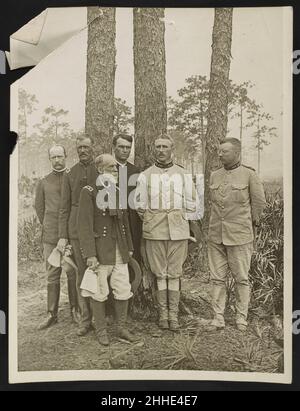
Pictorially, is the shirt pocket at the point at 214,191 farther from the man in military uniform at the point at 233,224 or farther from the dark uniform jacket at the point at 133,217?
the dark uniform jacket at the point at 133,217

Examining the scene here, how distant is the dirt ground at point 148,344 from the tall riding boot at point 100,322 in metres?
0.03

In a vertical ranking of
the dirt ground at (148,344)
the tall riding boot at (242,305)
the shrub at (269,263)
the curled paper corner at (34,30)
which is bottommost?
the dirt ground at (148,344)

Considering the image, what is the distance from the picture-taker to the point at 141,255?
2018 mm

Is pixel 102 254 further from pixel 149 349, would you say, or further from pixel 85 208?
pixel 149 349

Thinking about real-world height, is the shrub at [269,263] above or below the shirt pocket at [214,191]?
below

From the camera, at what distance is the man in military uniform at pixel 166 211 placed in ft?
6.56

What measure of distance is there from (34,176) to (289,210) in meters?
1.05

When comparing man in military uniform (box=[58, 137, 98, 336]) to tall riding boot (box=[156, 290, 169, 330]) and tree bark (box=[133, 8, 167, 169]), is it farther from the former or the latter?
Result: tall riding boot (box=[156, 290, 169, 330])

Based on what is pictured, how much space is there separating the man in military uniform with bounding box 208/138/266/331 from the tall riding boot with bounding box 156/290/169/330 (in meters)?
0.19

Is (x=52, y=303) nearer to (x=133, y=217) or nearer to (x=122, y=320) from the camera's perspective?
(x=122, y=320)

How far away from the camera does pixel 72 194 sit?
6.58ft

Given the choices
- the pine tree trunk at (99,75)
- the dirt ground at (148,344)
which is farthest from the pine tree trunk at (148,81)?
the dirt ground at (148,344)

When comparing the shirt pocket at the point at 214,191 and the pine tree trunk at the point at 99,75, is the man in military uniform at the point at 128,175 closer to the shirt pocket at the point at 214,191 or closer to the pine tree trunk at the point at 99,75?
the pine tree trunk at the point at 99,75
